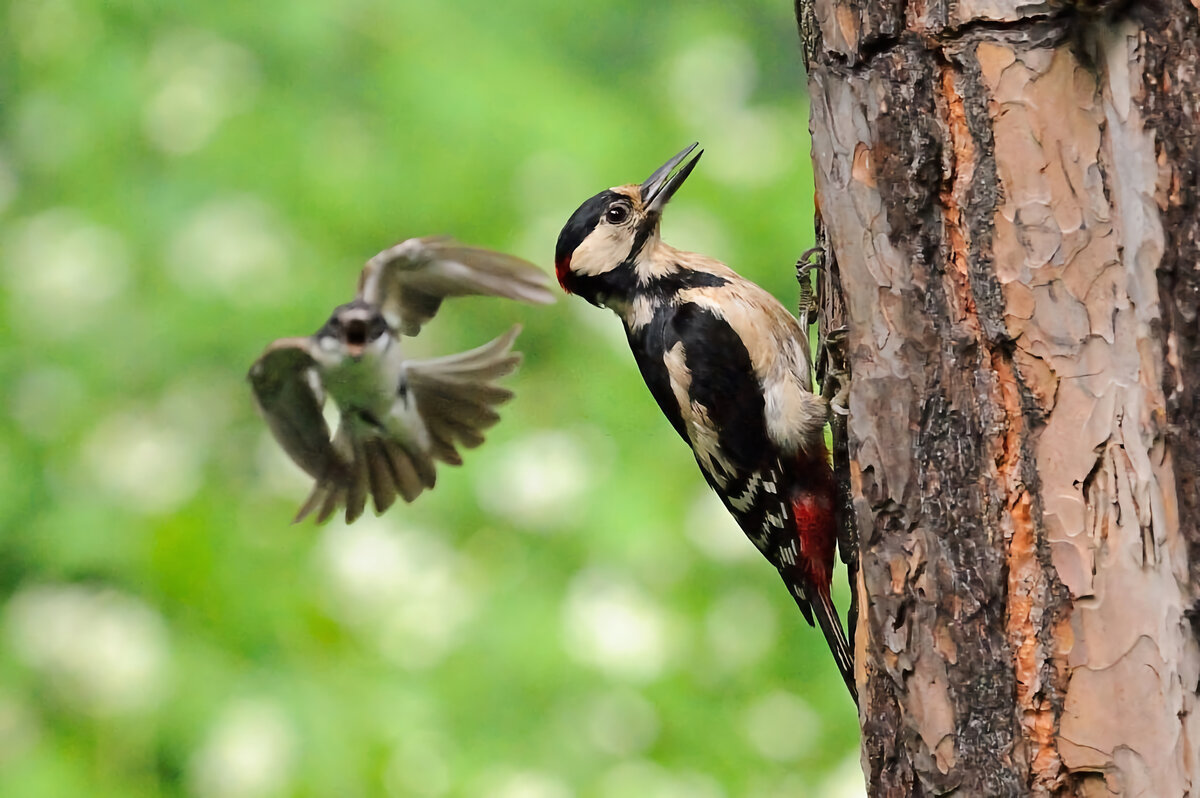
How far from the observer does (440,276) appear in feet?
6.52

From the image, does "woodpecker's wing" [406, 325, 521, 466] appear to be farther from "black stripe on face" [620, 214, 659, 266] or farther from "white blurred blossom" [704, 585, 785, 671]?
"white blurred blossom" [704, 585, 785, 671]

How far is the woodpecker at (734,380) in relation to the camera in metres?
1.84

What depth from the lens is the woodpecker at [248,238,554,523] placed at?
190 cm

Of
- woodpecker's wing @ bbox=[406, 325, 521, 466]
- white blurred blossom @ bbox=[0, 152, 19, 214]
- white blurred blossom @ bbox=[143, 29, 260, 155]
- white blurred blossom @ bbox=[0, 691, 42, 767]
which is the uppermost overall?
white blurred blossom @ bbox=[143, 29, 260, 155]

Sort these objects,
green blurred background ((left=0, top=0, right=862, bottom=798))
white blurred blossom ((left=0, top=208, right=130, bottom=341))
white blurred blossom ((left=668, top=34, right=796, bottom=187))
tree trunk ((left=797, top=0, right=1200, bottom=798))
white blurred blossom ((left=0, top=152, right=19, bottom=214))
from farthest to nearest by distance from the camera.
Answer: white blurred blossom ((left=0, top=152, right=19, bottom=214))
white blurred blossom ((left=668, top=34, right=796, bottom=187))
white blurred blossom ((left=0, top=208, right=130, bottom=341))
green blurred background ((left=0, top=0, right=862, bottom=798))
tree trunk ((left=797, top=0, right=1200, bottom=798))

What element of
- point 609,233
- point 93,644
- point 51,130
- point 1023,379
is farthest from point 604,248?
point 51,130

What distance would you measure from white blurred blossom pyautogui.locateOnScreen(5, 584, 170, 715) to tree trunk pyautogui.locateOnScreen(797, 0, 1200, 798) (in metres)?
2.23

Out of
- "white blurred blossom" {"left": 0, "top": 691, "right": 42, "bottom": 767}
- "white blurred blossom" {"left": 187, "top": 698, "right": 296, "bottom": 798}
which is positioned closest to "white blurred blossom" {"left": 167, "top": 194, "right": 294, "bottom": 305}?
"white blurred blossom" {"left": 187, "top": 698, "right": 296, "bottom": 798}

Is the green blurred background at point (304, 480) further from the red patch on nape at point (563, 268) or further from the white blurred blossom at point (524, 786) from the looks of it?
the red patch on nape at point (563, 268)

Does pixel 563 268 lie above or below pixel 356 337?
above

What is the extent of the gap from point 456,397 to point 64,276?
165 cm

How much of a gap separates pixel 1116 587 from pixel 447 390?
131cm

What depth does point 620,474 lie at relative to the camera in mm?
3137

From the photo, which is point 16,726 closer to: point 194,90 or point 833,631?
point 194,90
